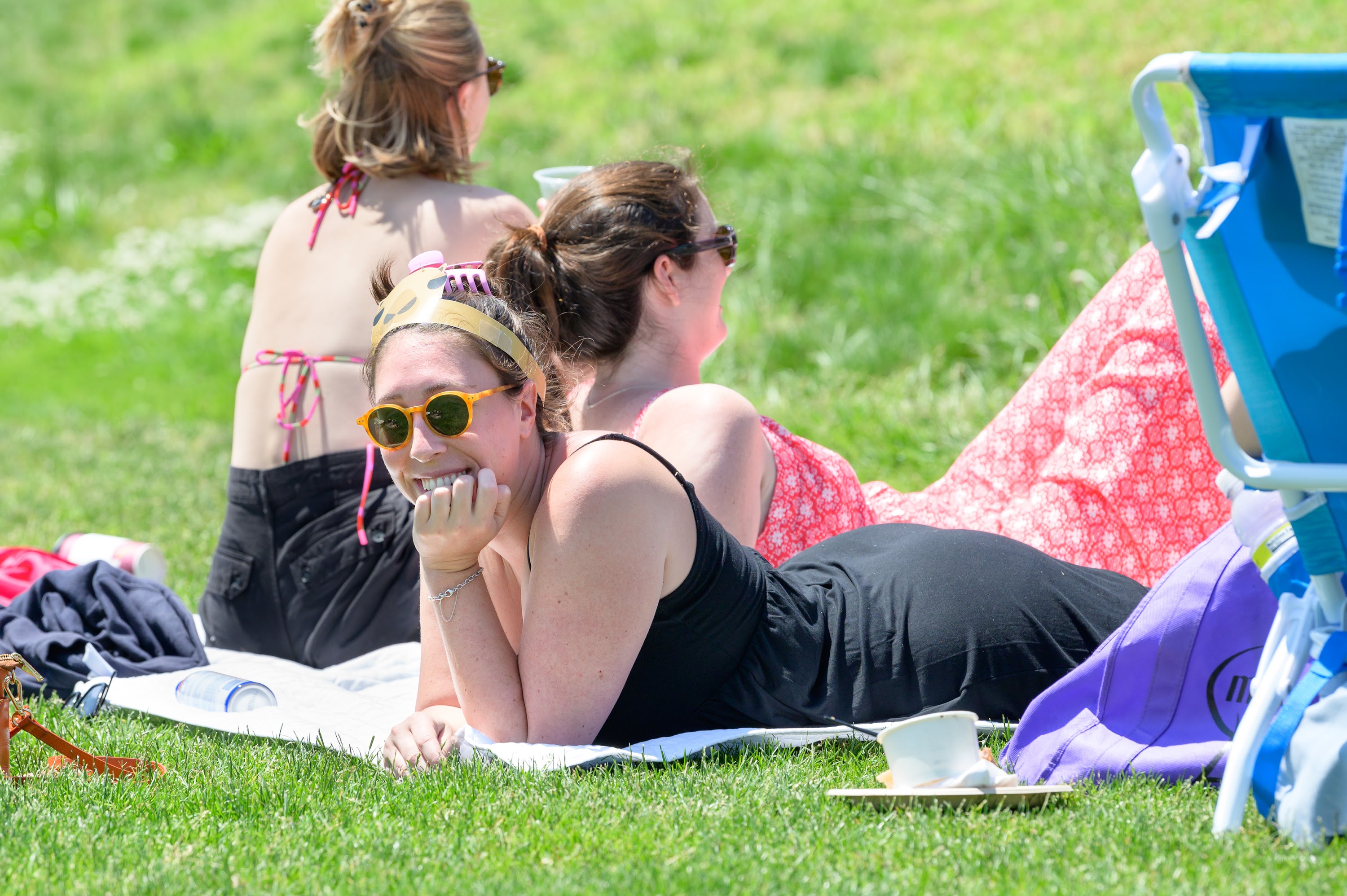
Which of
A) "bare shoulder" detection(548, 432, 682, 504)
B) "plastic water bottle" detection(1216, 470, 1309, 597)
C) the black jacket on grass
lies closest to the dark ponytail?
"bare shoulder" detection(548, 432, 682, 504)

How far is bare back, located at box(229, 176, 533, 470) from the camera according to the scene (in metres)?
3.76

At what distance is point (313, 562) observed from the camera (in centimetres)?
369

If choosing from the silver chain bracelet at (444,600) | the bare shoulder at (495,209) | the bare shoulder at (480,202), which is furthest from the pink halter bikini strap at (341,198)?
the silver chain bracelet at (444,600)

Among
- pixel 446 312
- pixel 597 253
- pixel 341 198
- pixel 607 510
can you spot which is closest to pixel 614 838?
pixel 607 510

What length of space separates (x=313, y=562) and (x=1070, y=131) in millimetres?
5746

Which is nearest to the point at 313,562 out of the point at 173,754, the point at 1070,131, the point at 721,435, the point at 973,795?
the point at 173,754

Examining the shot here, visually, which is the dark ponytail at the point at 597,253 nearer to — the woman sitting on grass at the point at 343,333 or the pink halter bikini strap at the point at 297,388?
the woman sitting on grass at the point at 343,333

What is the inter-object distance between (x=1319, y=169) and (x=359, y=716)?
2303 mm

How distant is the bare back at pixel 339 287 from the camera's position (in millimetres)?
3764

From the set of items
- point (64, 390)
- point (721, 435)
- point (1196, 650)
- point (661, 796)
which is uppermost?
point (721, 435)

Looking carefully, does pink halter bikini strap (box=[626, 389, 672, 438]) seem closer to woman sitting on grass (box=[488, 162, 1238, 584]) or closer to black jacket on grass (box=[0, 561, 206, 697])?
woman sitting on grass (box=[488, 162, 1238, 584])

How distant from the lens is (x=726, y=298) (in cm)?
816

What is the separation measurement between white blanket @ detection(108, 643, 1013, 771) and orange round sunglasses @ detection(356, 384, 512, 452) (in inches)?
23.0

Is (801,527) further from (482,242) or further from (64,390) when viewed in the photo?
(64,390)
